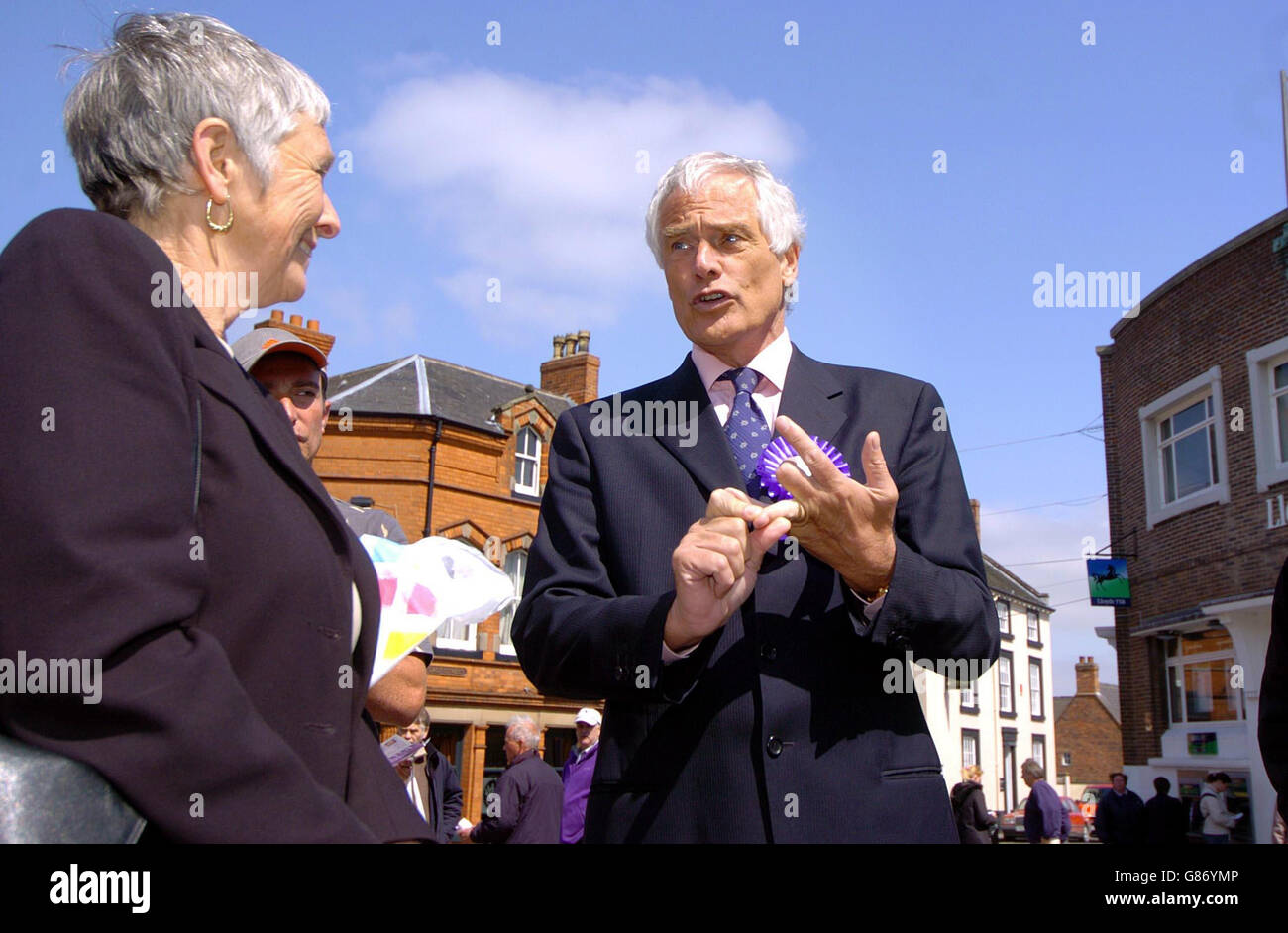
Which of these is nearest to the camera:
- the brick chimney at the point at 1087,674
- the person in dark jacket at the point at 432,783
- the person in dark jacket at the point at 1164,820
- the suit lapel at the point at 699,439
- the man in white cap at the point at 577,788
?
the suit lapel at the point at 699,439

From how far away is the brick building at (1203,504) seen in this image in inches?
639

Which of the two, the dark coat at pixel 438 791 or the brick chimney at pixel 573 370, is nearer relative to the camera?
the dark coat at pixel 438 791

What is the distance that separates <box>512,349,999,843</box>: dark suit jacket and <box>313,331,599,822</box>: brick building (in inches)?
908

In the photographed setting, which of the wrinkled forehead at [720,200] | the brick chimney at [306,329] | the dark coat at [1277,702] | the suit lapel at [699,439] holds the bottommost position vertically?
the dark coat at [1277,702]

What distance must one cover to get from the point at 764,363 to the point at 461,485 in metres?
25.1

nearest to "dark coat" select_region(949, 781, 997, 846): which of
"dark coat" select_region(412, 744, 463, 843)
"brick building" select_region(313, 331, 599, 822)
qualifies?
"dark coat" select_region(412, 744, 463, 843)

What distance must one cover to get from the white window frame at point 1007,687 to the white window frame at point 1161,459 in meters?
32.0

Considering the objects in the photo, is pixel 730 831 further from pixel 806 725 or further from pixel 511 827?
pixel 511 827

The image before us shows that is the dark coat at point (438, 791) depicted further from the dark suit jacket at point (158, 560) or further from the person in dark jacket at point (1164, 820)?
the person in dark jacket at point (1164, 820)

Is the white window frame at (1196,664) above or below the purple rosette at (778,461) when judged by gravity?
below

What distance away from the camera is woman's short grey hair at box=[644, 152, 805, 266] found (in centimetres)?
256

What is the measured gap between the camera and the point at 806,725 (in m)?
2.03

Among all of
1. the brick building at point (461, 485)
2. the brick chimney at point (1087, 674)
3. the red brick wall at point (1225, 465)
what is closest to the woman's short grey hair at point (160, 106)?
the red brick wall at point (1225, 465)

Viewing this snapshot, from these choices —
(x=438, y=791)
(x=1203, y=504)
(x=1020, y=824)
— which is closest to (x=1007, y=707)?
(x=1020, y=824)
